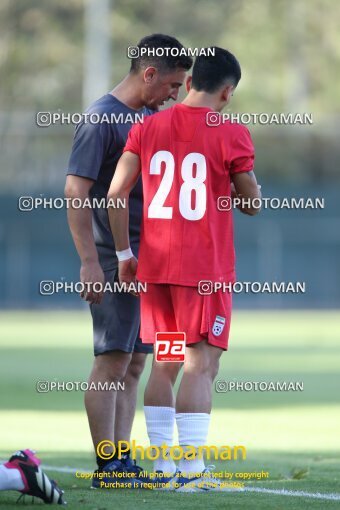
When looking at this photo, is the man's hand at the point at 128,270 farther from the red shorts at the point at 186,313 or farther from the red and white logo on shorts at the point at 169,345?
the red and white logo on shorts at the point at 169,345

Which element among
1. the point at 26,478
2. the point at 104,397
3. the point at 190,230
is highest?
the point at 190,230

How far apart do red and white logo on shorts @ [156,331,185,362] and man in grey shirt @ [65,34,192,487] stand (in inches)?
15.0

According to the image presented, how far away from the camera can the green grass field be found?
20.7ft

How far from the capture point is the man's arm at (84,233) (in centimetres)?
676

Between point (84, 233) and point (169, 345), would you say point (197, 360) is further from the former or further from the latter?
point (84, 233)

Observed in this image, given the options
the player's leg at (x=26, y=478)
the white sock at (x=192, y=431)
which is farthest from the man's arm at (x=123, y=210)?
the player's leg at (x=26, y=478)

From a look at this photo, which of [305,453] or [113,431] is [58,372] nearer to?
[305,453]

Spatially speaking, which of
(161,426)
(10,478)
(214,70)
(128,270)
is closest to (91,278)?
(128,270)

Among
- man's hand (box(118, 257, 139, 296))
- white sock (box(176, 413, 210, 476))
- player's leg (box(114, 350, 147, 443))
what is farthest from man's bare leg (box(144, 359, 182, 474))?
player's leg (box(114, 350, 147, 443))

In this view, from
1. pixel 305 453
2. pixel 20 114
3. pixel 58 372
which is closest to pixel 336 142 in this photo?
pixel 20 114

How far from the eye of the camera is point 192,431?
6336 mm

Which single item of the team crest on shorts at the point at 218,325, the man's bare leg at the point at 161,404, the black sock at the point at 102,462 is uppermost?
the team crest on shorts at the point at 218,325

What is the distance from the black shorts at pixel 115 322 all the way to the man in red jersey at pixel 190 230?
0.30 meters

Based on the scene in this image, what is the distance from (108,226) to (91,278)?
1.46 feet
